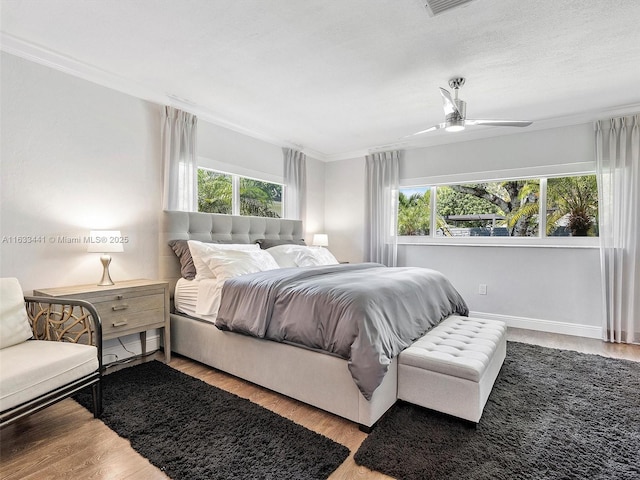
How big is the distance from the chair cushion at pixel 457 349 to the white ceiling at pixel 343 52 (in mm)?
2178

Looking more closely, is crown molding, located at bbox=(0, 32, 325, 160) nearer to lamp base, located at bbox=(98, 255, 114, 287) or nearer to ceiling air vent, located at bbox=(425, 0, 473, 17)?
lamp base, located at bbox=(98, 255, 114, 287)

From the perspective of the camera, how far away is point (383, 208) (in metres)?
5.24

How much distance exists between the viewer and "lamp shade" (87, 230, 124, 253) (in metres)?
2.68

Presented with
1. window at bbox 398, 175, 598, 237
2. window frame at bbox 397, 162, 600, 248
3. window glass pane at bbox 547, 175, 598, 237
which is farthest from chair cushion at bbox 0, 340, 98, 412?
window glass pane at bbox 547, 175, 598, 237

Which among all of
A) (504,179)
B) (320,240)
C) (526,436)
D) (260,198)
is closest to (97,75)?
(260,198)

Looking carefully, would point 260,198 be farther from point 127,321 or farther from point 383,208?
point 127,321

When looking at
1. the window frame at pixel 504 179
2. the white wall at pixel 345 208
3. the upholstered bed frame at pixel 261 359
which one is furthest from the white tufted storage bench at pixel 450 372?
the white wall at pixel 345 208

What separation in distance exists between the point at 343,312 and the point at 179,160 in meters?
2.57

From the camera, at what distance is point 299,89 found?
10.7 ft

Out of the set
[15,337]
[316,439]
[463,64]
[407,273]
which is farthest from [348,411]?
[463,64]

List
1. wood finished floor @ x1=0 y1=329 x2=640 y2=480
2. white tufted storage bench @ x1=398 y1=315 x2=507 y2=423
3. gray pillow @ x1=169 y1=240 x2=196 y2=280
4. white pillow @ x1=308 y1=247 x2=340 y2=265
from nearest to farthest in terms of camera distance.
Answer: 1. wood finished floor @ x1=0 y1=329 x2=640 y2=480
2. white tufted storage bench @ x1=398 y1=315 x2=507 y2=423
3. gray pillow @ x1=169 y1=240 x2=196 y2=280
4. white pillow @ x1=308 y1=247 x2=340 y2=265

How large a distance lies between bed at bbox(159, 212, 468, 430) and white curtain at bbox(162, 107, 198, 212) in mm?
170

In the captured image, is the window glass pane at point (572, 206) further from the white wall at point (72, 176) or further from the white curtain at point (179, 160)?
the white wall at point (72, 176)

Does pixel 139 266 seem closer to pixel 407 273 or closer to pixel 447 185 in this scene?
pixel 407 273
